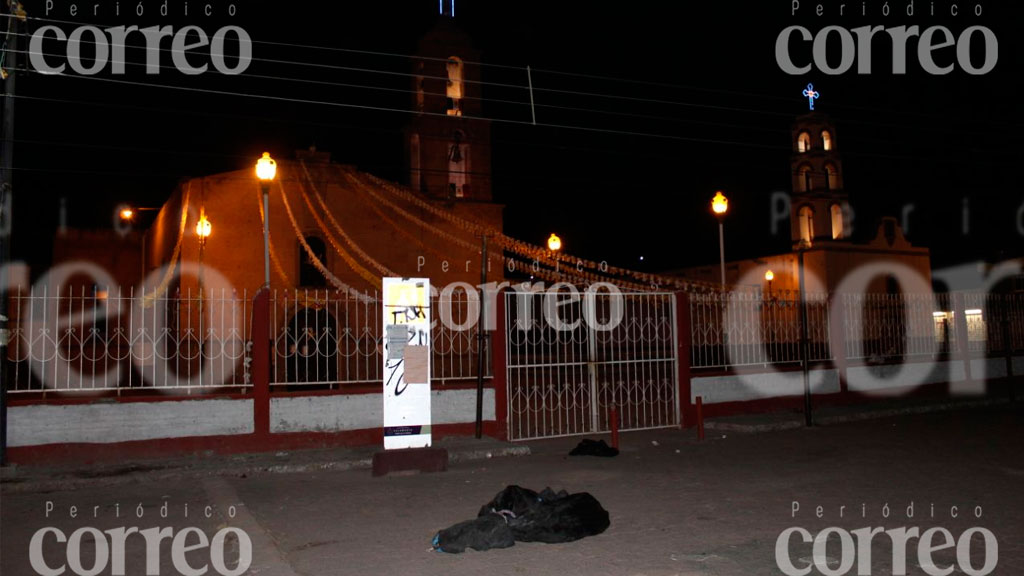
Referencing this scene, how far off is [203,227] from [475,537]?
15451 millimetres

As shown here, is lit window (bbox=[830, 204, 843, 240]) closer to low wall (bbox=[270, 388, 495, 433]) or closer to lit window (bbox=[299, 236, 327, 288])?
lit window (bbox=[299, 236, 327, 288])

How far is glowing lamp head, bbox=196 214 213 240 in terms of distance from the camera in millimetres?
18531

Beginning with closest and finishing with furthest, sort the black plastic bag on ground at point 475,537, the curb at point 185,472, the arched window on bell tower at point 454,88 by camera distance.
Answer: the black plastic bag on ground at point 475,537 → the curb at point 185,472 → the arched window on bell tower at point 454,88

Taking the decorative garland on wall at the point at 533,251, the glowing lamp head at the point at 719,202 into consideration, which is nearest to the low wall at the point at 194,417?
the decorative garland on wall at the point at 533,251

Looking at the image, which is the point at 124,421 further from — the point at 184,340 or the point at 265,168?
the point at 184,340

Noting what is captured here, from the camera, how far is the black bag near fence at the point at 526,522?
564 cm

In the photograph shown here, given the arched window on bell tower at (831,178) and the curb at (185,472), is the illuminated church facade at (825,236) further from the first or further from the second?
the curb at (185,472)

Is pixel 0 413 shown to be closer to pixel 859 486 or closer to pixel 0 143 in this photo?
pixel 0 143

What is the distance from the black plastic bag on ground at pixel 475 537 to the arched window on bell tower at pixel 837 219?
34829 millimetres

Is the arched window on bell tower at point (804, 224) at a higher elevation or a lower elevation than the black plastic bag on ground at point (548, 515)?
higher

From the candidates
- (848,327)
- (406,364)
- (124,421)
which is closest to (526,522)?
(406,364)

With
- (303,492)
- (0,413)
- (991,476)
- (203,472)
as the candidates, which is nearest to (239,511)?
(303,492)

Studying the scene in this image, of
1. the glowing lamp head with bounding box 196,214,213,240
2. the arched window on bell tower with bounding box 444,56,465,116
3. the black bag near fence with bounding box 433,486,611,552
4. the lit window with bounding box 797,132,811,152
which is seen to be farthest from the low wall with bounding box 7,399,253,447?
the lit window with bounding box 797,132,811,152

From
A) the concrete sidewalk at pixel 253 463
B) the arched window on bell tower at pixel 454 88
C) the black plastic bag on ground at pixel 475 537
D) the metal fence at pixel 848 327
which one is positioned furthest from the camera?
the arched window on bell tower at pixel 454 88
